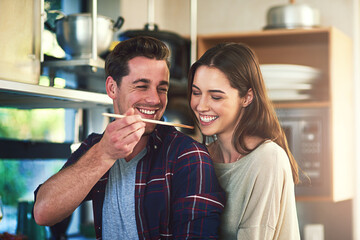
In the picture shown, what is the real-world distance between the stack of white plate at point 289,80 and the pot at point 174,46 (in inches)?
13.9

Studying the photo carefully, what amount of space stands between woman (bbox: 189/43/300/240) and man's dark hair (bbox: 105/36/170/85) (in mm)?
115

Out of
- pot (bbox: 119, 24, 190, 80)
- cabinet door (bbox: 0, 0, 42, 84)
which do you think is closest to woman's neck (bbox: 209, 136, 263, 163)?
cabinet door (bbox: 0, 0, 42, 84)

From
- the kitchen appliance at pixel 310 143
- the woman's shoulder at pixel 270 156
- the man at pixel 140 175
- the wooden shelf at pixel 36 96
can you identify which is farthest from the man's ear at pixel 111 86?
the kitchen appliance at pixel 310 143

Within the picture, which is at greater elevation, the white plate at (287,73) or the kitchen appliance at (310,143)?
the white plate at (287,73)

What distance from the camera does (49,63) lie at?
1446 millimetres

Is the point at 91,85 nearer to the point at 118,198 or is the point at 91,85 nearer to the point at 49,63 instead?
the point at 49,63

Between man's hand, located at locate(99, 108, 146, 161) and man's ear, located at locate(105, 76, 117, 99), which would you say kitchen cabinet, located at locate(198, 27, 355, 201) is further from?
man's hand, located at locate(99, 108, 146, 161)

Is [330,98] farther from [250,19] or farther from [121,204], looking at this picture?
[121,204]

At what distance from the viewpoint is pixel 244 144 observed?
130cm

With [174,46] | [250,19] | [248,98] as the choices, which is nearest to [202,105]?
[248,98]

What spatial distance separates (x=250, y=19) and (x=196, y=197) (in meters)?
1.66

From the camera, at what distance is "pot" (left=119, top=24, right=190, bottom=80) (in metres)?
1.95

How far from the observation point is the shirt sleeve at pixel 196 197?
1.15 m

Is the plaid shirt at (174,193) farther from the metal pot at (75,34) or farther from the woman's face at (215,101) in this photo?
the metal pot at (75,34)
